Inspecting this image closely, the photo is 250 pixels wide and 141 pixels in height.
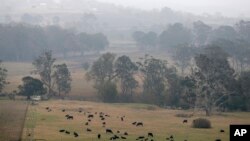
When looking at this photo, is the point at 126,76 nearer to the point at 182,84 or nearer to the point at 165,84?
the point at 165,84

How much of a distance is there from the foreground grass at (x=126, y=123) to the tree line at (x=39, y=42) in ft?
231

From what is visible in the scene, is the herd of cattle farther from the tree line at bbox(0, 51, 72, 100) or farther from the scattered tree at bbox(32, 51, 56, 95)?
the scattered tree at bbox(32, 51, 56, 95)

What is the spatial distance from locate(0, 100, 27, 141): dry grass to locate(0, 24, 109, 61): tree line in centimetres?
7073

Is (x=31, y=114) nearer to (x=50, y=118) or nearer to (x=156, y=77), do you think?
(x=50, y=118)

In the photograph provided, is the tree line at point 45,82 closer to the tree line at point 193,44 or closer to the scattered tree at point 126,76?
the scattered tree at point 126,76

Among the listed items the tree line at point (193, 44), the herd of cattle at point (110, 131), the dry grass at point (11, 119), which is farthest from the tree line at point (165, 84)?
Result: the tree line at point (193, 44)

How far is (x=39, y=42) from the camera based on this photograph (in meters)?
164

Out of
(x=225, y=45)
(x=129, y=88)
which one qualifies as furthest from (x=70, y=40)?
(x=129, y=88)

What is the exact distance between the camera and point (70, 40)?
163 m

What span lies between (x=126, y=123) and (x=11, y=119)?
48.1 ft

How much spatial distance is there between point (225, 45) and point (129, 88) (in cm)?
4638

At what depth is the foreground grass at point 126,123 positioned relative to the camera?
53.2 meters

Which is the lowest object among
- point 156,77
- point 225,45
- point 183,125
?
point 183,125

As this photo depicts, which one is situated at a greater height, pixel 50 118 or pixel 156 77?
pixel 156 77
